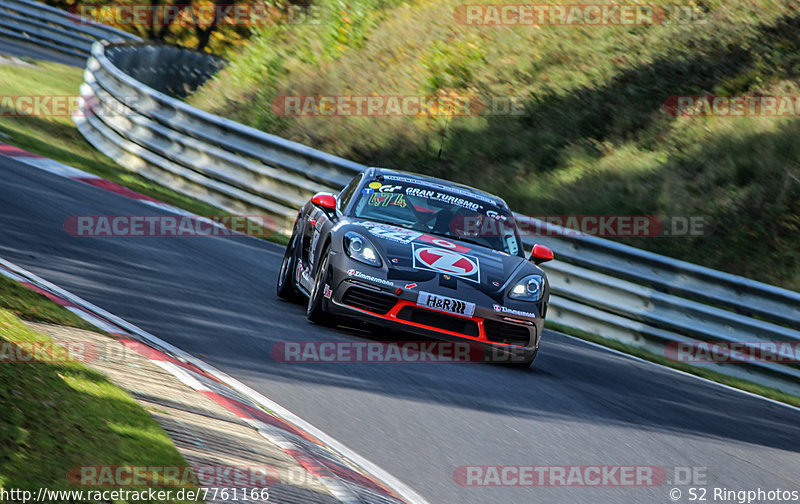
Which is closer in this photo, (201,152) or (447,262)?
(447,262)

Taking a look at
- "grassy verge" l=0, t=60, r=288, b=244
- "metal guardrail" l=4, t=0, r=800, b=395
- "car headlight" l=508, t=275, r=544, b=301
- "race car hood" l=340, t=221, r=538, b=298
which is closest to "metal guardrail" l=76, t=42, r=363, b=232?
"metal guardrail" l=4, t=0, r=800, b=395

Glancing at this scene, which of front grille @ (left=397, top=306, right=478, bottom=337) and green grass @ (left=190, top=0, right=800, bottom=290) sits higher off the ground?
green grass @ (left=190, top=0, right=800, bottom=290)

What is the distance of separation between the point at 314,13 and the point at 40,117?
8067 millimetres

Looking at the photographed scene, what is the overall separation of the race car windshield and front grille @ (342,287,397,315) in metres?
1.00

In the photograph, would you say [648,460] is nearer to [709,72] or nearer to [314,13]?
[709,72]

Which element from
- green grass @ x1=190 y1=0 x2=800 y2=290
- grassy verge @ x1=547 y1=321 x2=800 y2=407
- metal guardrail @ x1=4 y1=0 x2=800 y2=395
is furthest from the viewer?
green grass @ x1=190 y1=0 x2=800 y2=290

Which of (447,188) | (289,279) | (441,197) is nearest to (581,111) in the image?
(447,188)

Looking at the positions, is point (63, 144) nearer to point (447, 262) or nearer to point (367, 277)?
point (367, 277)

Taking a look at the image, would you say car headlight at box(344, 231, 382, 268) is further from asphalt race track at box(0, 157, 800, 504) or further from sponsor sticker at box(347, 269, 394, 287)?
asphalt race track at box(0, 157, 800, 504)

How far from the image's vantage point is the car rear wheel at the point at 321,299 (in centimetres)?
812

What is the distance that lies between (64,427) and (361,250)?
13.4 ft

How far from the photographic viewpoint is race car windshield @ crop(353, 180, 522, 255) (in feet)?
28.8

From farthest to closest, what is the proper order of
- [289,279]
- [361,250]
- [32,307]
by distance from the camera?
[289,279]
[361,250]
[32,307]

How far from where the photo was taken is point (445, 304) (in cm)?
776
